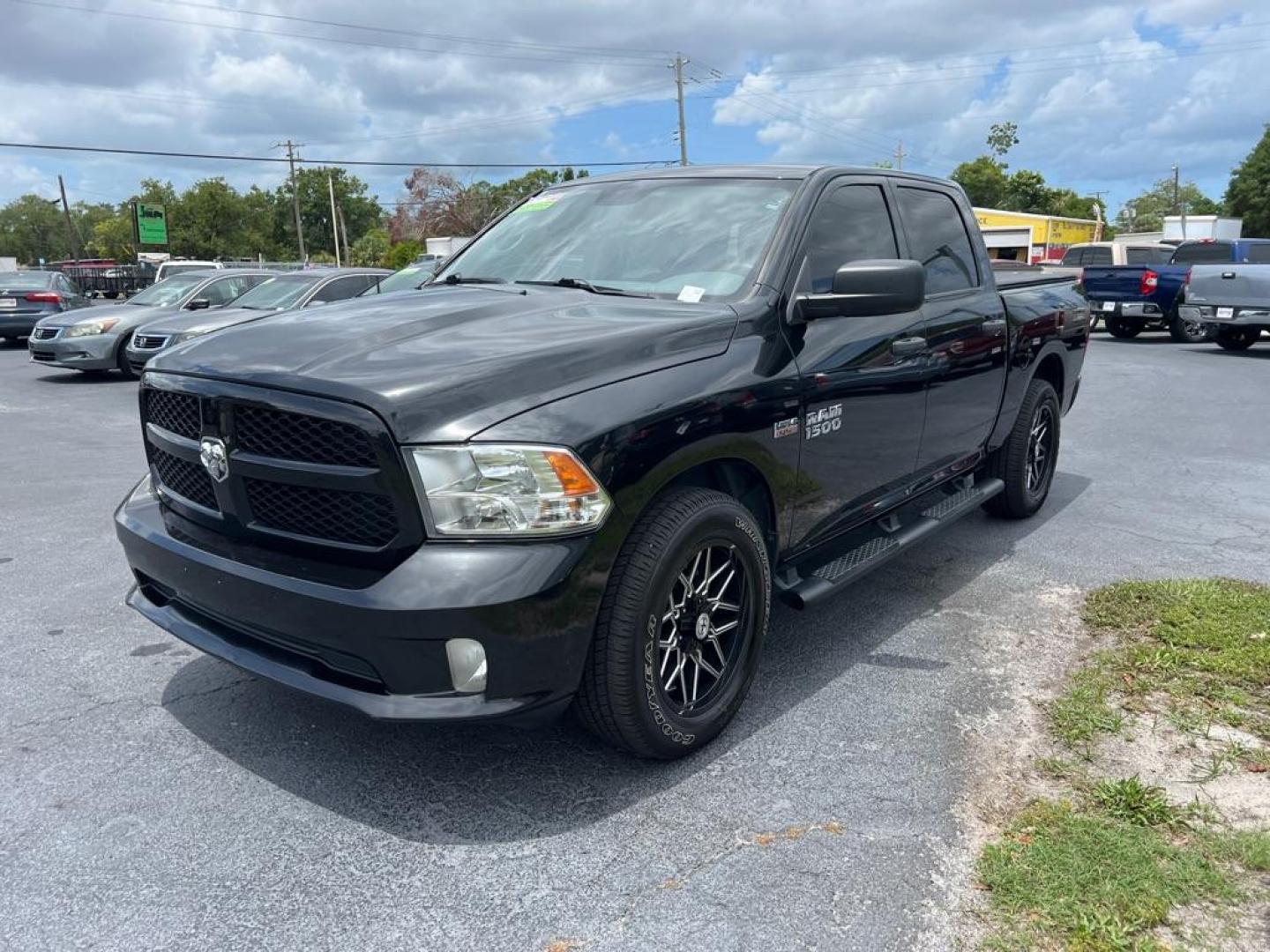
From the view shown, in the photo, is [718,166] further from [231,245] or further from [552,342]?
[231,245]

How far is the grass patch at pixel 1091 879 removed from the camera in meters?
2.36

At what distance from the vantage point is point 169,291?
14953 mm

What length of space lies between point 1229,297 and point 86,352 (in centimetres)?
1650

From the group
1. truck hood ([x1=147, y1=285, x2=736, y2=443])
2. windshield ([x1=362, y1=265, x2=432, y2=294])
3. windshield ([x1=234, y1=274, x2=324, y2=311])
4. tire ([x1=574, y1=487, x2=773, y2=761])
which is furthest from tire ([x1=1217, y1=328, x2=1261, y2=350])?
truck hood ([x1=147, y1=285, x2=736, y2=443])

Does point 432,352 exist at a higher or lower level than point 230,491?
higher

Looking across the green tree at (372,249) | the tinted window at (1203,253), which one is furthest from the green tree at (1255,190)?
the green tree at (372,249)

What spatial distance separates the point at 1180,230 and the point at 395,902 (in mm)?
46874

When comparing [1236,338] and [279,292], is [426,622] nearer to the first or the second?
[279,292]

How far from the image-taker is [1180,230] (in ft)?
136

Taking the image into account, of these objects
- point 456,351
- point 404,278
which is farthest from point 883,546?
point 404,278

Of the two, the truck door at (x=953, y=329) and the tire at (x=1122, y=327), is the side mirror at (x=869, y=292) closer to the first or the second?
the truck door at (x=953, y=329)

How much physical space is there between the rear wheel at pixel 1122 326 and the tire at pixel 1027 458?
45.8ft

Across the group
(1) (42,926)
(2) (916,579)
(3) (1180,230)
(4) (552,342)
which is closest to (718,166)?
(4) (552,342)

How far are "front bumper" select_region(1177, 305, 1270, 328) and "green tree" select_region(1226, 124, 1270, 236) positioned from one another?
180 ft
